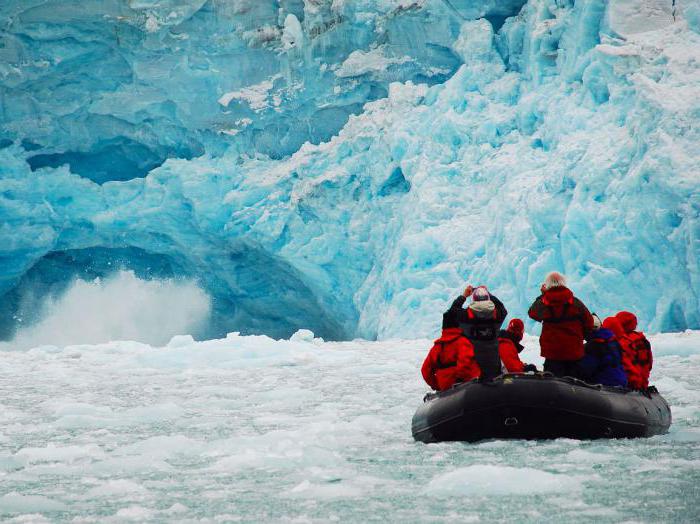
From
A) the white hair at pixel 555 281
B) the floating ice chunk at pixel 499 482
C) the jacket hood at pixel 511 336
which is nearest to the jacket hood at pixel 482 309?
the white hair at pixel 555 281

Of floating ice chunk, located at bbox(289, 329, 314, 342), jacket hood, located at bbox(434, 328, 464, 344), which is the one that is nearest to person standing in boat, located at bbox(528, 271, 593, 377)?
jacket hood, located at bbox(434, 328, 464, 344)

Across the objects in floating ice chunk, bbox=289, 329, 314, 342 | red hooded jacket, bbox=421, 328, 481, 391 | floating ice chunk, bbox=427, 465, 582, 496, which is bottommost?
floating ice chunk, bbox=427, 465, 582, 496

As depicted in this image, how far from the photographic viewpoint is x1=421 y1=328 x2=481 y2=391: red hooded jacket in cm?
490

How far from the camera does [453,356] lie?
4.96 metres

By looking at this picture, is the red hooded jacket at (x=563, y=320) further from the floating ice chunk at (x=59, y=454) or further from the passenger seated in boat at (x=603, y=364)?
the floating ice chunk at (x=59, y=454)

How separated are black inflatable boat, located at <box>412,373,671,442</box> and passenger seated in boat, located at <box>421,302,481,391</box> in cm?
19

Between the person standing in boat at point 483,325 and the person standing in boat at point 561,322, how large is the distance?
0.23 metres

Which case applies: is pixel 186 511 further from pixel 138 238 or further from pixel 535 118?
pixel 138 238

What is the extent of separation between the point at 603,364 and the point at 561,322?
0.44m

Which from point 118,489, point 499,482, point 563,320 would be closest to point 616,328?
point 563,320

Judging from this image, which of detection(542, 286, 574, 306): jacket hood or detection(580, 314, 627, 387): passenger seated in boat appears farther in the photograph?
detection(580, 314, 627, 387): passenger seated in boat

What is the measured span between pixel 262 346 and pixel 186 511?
31.4ft

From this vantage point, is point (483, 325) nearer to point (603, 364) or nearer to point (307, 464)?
point (603, 364)

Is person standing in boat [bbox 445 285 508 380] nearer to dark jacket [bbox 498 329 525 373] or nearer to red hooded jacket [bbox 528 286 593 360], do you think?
red hooded jacket [bbox 528 286 593 360]
